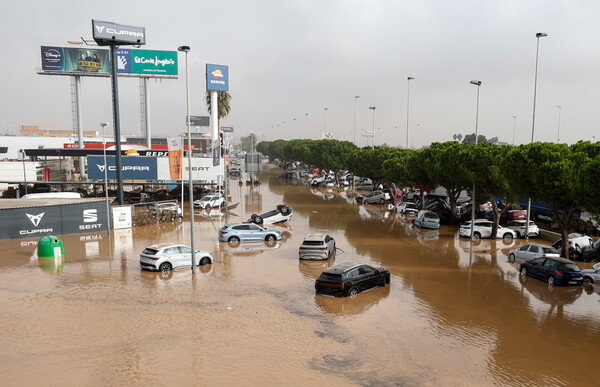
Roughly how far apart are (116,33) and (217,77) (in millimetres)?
21391

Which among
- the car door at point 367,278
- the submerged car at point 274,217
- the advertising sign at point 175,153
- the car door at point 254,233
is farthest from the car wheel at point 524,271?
the advertising sign at point 175,153

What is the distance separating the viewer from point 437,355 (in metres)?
12.0

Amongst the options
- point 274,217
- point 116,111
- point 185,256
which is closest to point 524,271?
point 185,256

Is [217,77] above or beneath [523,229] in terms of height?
above

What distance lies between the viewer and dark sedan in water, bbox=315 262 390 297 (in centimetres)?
1699

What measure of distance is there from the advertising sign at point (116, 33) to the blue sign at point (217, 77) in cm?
1804

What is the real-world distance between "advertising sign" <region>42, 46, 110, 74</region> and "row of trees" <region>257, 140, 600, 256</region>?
4747 cm

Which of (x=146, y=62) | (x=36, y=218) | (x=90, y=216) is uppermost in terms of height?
(x=146, y=62)

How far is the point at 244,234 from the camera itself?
28094 mm

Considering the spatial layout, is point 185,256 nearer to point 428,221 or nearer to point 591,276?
point 591,276

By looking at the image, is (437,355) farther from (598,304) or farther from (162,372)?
(598,304)

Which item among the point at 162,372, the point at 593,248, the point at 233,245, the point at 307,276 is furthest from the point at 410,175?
the point at 162,372

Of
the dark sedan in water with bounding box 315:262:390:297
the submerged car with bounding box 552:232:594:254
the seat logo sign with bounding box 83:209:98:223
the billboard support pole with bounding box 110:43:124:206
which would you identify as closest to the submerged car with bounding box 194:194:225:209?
the billboard support pole with bounding box 110:43:124:206

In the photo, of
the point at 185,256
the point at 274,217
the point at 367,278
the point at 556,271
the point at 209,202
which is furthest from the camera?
the point at 209,202
